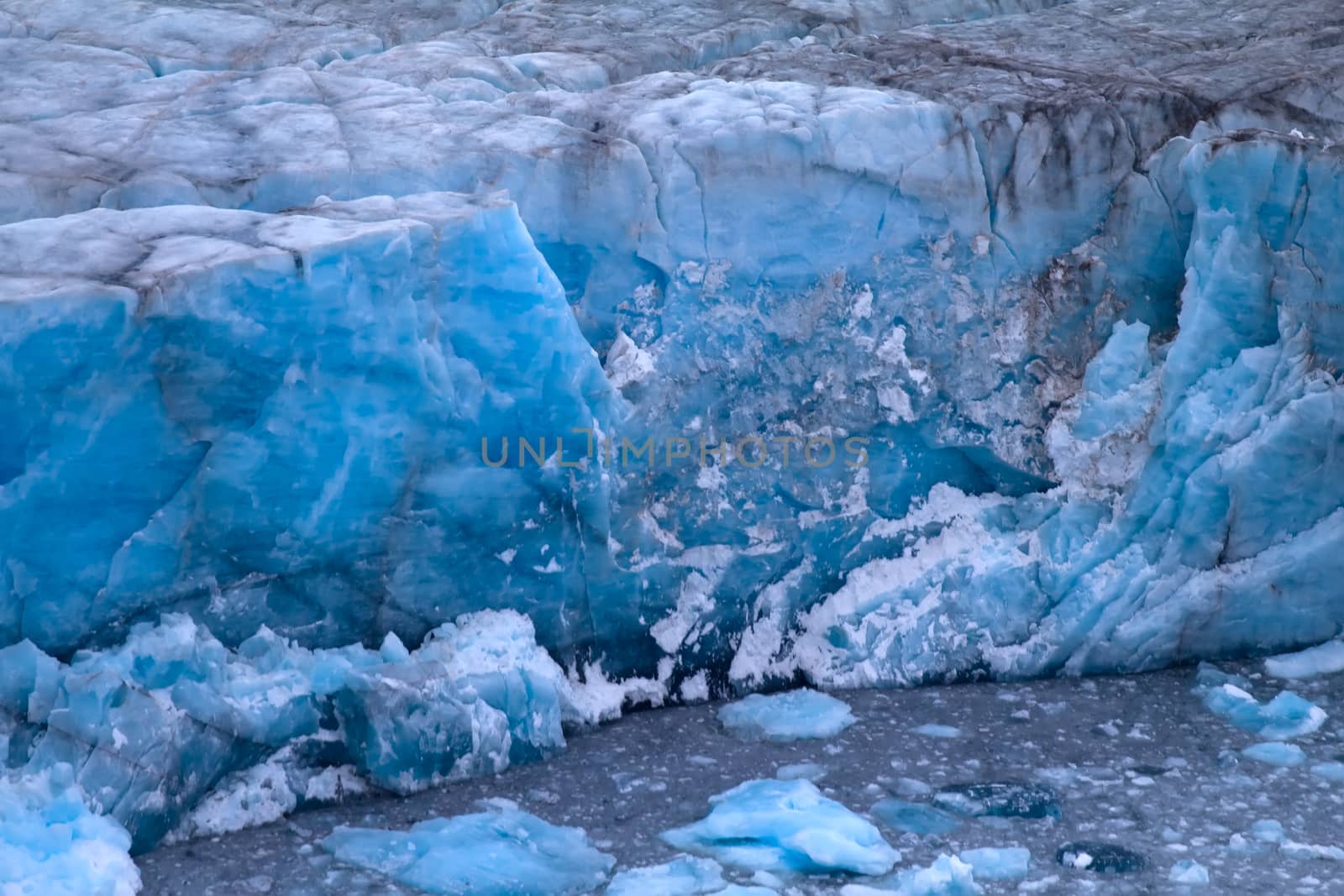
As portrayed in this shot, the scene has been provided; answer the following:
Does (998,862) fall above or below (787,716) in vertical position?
above

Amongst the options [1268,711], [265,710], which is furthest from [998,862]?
[265,710]

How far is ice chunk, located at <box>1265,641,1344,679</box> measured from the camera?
4148mm

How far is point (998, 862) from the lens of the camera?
10.4 ft

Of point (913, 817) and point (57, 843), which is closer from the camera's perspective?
point (57, 843)

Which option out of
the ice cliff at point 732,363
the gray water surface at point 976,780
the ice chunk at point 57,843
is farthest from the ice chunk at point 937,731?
the ice chunk at point 57,843

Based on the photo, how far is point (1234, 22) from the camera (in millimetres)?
5289

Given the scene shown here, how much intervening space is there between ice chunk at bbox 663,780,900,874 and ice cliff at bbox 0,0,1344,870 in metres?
0.59

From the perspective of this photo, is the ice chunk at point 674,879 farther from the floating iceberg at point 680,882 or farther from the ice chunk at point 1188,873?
the ice chunk at point 1188,873

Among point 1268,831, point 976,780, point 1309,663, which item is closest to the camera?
point 1268,831

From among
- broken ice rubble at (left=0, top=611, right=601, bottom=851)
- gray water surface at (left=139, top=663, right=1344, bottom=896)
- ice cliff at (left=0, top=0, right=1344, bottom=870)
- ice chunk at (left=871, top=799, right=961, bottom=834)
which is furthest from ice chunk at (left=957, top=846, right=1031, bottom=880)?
broken ice rubble at (left=0, top=611, right=601, bottom=851)

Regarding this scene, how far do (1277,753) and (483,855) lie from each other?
2.09 m

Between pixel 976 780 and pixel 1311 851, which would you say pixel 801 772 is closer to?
pixel 976 780

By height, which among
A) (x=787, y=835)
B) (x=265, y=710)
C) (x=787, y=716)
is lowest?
(x=787, y=716)

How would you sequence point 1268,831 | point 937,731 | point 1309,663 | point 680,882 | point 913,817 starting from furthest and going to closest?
1. point 1309,663
2. point 937,731
3. point 913,817
4. point 1268,831
5. point 680,882
